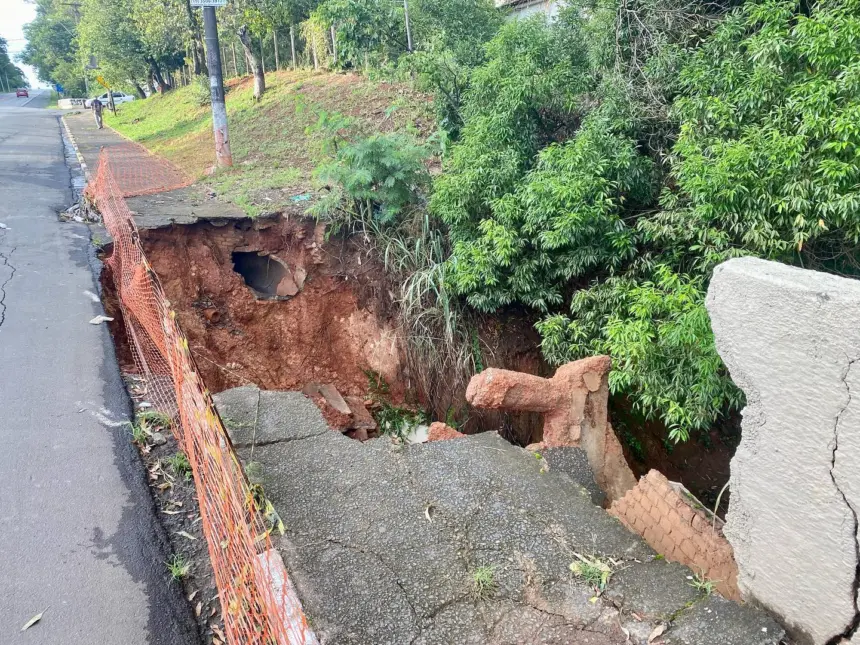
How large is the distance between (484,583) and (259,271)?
780 cm

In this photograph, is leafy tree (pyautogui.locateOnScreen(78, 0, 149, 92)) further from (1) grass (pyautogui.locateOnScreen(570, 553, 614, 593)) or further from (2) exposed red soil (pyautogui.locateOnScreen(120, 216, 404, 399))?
(1) grass (pyautogui.locateOnScreen(570, 553, 614, 593))

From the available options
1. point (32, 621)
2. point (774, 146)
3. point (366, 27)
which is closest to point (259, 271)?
point (366, 27)

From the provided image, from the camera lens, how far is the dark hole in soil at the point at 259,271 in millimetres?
9625

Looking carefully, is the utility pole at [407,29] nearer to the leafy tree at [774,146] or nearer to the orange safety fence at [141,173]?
the orange safety fence at [141,173]

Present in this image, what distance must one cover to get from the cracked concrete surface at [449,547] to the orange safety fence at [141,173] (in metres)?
8.32

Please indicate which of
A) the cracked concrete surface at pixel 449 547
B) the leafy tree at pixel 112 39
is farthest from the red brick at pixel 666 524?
the leafy tree at pixel 112 39

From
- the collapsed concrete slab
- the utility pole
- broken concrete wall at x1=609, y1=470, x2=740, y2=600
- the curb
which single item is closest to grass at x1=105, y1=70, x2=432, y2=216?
the utility pole

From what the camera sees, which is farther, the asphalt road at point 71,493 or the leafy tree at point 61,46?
the leafy tree at point 61,46

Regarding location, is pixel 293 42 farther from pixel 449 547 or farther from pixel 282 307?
pixel 449 547

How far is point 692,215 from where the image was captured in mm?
5242

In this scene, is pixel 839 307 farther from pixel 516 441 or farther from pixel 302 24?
pixel 302 24

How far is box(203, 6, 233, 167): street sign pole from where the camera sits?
11.0 metres

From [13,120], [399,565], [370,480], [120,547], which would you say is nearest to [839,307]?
[399,565]

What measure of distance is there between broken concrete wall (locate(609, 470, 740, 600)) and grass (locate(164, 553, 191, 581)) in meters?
2.59
